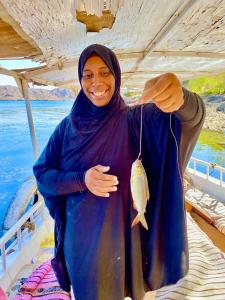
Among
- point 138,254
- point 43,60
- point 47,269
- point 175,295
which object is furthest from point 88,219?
point 47,269

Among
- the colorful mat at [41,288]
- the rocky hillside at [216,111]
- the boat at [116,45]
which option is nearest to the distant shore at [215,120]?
the rocky hillside at [216,111]

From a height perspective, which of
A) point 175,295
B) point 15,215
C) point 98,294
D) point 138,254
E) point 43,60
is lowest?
point 15,215

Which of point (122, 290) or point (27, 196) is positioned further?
point (27, 196)

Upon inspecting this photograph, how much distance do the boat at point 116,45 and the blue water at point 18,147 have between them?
5.61 meters

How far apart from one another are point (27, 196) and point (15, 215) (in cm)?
50

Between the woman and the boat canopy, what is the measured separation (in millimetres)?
210

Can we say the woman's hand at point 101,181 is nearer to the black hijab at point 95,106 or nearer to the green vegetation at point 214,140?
the black hijab at point 95,106

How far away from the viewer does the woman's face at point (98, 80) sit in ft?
3.75

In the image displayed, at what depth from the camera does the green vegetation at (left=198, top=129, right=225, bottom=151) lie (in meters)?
17.1

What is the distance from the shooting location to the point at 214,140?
17.9m

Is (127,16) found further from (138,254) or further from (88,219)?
(138,254)

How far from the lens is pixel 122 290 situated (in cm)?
113

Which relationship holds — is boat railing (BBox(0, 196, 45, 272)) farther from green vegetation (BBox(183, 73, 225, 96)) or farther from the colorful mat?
green vegetation (BBox(183, 73, 225, 96))

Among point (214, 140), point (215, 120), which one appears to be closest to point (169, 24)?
point (215, 120)
